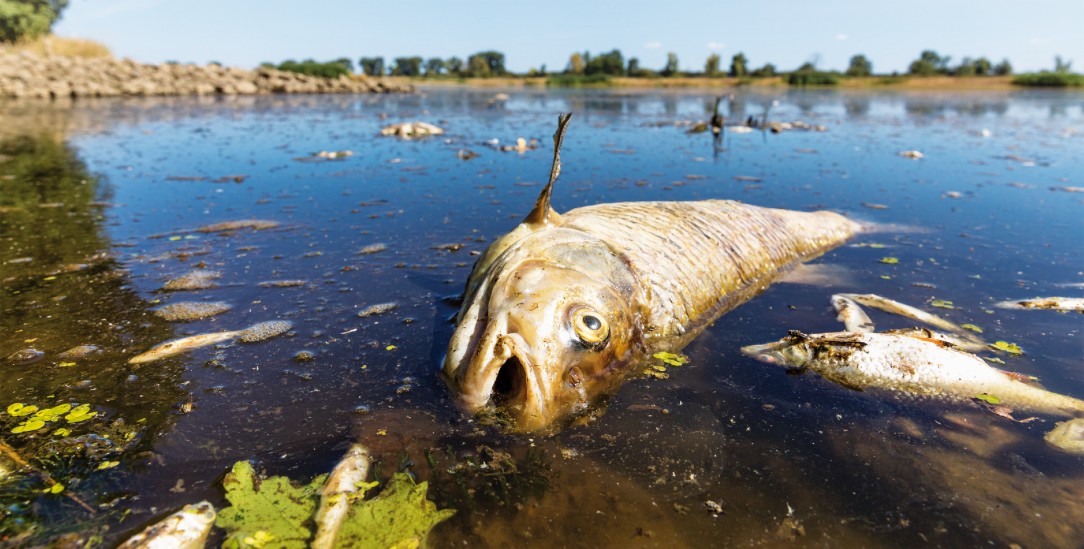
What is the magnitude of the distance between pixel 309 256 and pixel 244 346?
257 cm

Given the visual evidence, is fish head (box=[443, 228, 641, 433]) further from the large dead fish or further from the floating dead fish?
the floating dead fish

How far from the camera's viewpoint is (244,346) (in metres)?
4.69

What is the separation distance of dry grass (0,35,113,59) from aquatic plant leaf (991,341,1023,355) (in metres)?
63.9

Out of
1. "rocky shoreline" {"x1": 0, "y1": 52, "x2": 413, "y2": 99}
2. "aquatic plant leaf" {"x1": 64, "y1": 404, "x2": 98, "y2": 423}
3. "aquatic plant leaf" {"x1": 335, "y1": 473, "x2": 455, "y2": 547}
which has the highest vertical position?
"rocky shoreline" {"x1": 0, "y1": 52, "x2": 413, "y2": 99}

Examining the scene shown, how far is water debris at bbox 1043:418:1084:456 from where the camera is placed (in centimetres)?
351

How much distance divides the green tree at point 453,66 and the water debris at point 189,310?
125m

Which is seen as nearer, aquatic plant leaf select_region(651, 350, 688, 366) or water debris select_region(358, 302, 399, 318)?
aquatic plant leaf select_region(651, 350, 688, 366)

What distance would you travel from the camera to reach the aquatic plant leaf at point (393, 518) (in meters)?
2.76

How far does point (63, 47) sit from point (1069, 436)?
70407 millimetres

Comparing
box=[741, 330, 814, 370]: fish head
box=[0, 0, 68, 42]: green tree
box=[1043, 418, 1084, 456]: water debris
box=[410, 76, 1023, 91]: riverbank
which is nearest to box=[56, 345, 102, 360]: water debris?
box=[741, 330, 814, 370]: fish head

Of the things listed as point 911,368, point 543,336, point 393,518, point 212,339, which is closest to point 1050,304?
point 911,368

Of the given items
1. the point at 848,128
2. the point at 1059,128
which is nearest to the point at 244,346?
the point at 848,128

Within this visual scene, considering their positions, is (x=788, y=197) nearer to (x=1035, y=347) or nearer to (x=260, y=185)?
(x=1035, y=347)

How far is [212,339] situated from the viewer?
15.6 ft
